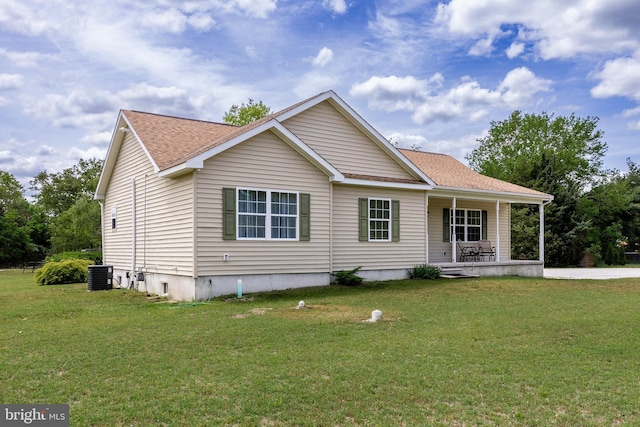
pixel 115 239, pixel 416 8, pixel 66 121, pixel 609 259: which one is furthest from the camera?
pixel 609 259

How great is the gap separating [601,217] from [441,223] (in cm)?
2335

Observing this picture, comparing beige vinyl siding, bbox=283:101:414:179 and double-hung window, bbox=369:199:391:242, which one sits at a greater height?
beige vinyl siding, bbox=283:101:414:179

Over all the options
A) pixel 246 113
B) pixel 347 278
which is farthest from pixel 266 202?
pixel 246 113

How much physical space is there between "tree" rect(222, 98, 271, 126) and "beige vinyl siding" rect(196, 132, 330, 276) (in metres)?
25.8

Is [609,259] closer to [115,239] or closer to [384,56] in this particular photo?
[384,56]

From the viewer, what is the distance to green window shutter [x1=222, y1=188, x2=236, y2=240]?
1255 cm

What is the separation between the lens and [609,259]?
3425 cm

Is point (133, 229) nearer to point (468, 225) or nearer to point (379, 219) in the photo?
point (379, 219)

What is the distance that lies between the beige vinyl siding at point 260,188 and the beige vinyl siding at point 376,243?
30.5 inches

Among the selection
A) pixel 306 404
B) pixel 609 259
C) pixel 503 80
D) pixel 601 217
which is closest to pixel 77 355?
pixel 306 404

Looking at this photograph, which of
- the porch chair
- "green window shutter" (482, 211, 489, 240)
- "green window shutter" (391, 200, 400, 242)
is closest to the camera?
"green window shutter" (391, 200, 400, 242)

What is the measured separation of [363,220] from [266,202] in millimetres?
3693

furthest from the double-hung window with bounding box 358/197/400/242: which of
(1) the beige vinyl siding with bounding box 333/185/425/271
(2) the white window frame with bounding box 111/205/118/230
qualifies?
(2) the white window frame with bounding box 111/205/118/230

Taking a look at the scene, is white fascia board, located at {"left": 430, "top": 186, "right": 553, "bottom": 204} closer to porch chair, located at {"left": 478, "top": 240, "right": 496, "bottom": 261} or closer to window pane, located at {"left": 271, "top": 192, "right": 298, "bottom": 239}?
porch chair, located at {"left": 478, "top": 240, "right": 496, "bottom": 261}
